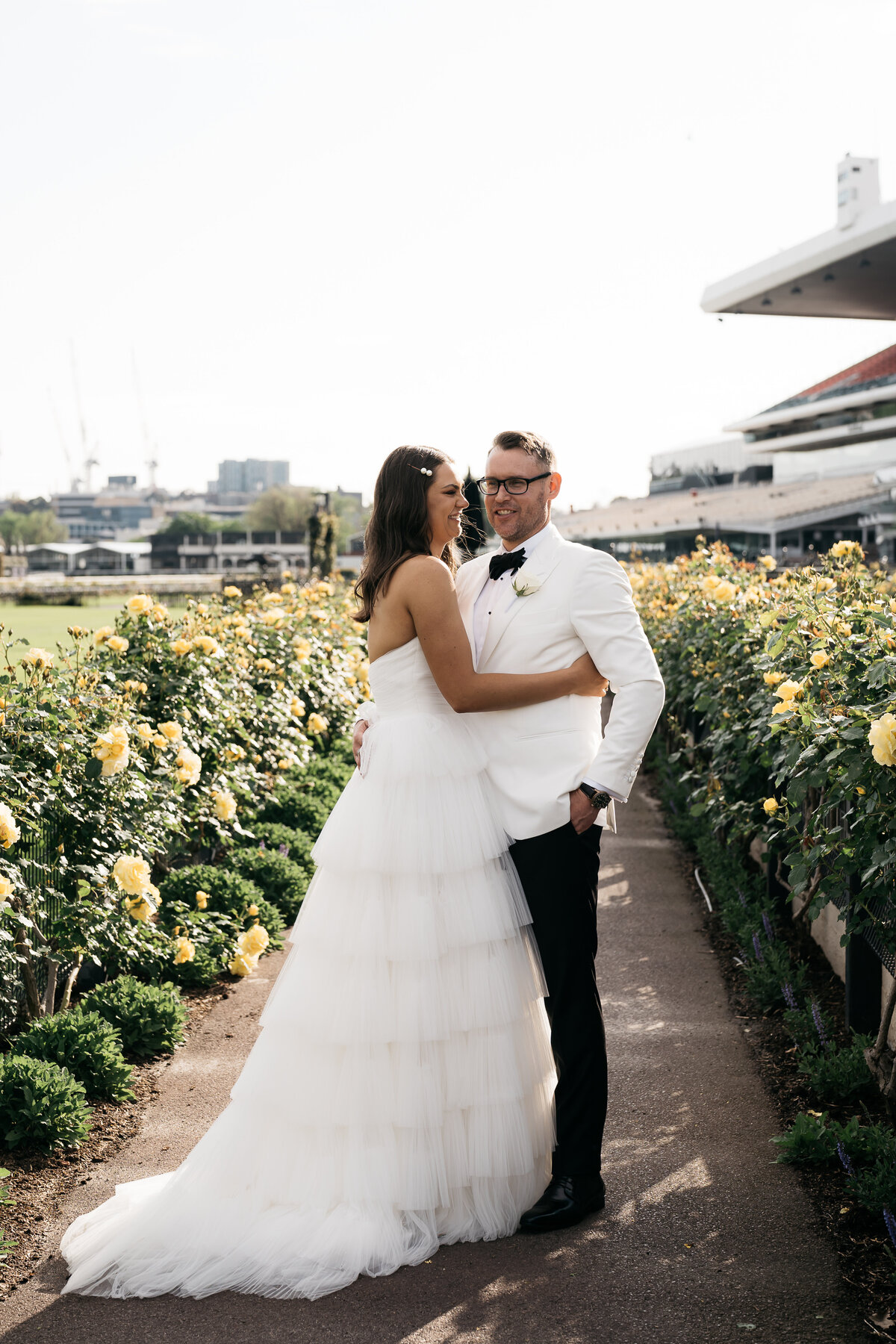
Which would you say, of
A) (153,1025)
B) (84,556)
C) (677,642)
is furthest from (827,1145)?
(84,556)

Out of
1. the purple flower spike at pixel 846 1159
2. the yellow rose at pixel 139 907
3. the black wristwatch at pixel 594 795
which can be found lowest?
the purple flower spike at pixel 846 1159

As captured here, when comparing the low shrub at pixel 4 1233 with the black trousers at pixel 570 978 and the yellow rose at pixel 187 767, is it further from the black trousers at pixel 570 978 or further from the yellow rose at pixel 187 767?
the yellow rose at pixel 187 767

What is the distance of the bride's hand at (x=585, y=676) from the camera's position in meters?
3.12

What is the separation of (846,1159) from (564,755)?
1274 mm

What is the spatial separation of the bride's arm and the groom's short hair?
387mm

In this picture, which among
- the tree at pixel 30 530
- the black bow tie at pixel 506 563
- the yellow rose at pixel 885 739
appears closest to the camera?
the yellow rose at pixel 885 739

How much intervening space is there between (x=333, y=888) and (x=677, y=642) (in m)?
5.12

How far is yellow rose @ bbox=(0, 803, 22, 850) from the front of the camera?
319 cm

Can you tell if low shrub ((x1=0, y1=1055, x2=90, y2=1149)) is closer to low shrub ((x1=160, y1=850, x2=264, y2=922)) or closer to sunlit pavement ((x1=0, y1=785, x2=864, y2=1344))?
sunlit pavement ((x1=0, y1=785, x2=864, y2=1344))

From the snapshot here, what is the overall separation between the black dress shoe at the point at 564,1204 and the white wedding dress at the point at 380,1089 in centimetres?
4

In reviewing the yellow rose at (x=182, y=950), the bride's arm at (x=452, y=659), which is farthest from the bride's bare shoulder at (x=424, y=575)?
the yellow rose at (x=182, y=950)

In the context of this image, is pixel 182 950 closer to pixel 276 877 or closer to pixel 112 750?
pixel 112 750

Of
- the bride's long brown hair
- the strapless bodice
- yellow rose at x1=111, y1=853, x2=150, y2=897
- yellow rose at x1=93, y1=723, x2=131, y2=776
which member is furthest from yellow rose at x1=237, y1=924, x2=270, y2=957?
the bride's long brown hair

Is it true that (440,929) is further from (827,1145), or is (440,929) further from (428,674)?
(827,1145)
